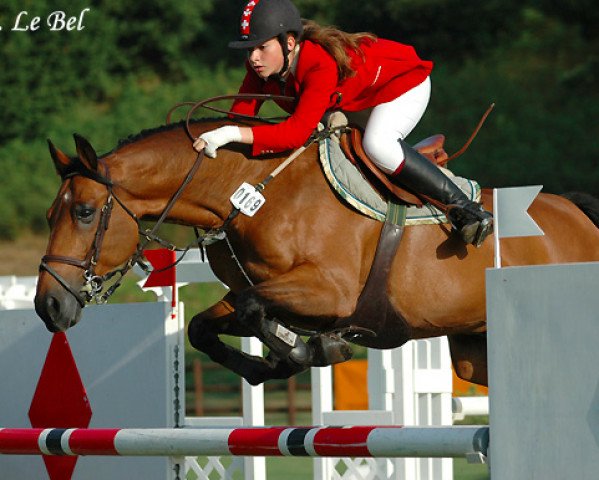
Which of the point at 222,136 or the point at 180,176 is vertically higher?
the point at 222,136

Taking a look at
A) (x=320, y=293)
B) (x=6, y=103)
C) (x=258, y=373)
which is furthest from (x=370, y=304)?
(x=6, y=103)

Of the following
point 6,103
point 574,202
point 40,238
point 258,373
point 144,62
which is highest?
point 144,62

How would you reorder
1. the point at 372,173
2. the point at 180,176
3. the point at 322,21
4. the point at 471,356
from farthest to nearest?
1. the point at 322,21
2. the point at 471,356
3. the point at 372,173
4. the point at 180,176

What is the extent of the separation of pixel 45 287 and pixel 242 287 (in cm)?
77

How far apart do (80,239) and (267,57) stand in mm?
941

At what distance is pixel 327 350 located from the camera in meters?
4.63

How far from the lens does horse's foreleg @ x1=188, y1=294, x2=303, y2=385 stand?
4992 millimetres

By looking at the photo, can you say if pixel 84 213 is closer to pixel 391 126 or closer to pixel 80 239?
pixel 80 239

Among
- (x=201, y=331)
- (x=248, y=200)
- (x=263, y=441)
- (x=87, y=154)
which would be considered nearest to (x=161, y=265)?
(x=201, y=331)

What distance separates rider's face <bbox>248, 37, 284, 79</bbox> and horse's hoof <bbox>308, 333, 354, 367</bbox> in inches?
38.8

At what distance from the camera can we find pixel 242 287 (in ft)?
16.0

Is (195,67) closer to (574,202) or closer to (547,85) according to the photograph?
(547,85)

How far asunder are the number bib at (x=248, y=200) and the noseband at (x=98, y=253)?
0.60 feet

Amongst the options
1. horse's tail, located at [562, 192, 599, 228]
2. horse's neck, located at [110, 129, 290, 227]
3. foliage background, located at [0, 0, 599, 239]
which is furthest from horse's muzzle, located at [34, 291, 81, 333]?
foliage background, located at [0, 0, 599, 239]
